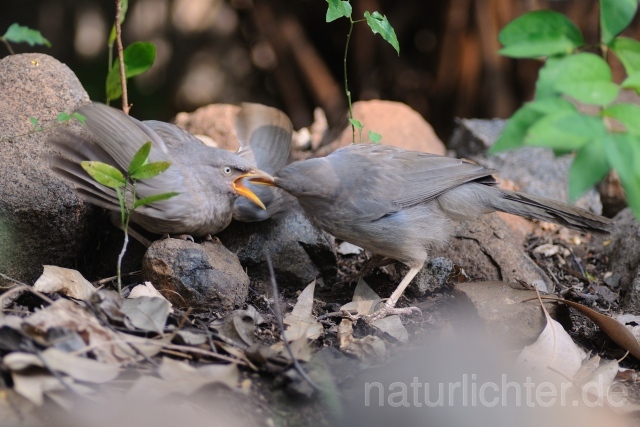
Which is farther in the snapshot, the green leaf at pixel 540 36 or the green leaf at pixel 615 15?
the green leaf at pixel 540 36

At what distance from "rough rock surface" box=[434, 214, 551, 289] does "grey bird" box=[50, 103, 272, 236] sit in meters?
1.32

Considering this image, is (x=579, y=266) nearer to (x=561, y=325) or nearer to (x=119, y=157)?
(x=561, y=325)

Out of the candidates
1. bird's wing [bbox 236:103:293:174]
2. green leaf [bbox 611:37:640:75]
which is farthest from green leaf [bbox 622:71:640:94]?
bird's wing [bbox 236:103:293:174]

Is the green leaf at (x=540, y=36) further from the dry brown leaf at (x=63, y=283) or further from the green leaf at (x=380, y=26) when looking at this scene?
the dry brown leaf at (x=63, y=283)

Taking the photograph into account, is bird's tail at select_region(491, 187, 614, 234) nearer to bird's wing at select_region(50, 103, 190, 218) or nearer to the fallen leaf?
bird's wing at select_region(50, 103, 190, 218)

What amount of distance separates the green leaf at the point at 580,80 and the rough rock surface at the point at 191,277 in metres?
2.00

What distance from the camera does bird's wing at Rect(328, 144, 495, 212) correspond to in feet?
14.8

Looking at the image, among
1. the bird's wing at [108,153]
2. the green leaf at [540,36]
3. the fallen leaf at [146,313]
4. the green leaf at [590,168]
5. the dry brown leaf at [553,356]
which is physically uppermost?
the green leaf at [540,36]

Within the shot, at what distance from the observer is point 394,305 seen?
4301 millimetres

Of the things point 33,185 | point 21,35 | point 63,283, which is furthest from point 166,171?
point 21,35

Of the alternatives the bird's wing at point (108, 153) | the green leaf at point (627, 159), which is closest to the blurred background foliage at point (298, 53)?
the bird's wing at point (108, 153)

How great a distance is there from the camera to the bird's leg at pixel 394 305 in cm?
412

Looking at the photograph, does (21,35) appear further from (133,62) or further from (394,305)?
(394,305)

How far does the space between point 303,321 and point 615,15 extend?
2.09 metres
